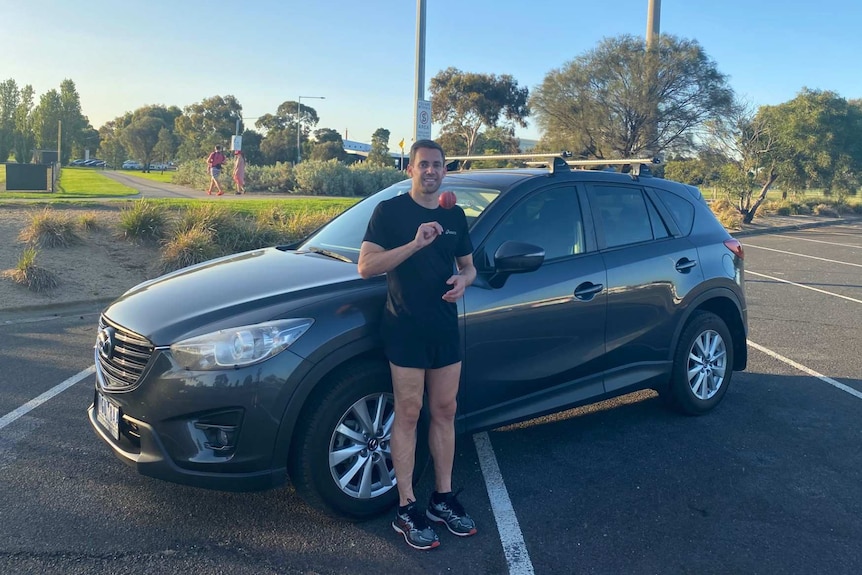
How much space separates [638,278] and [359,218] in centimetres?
194

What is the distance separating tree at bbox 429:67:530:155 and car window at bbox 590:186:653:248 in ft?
134

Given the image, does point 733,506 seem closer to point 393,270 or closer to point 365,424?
point 365,424

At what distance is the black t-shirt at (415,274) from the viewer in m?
3.18

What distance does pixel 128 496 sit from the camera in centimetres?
372

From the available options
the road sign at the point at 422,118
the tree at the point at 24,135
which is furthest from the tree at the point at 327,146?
the road sign at the point at 422,118

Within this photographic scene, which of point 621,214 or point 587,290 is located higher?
point 621,214

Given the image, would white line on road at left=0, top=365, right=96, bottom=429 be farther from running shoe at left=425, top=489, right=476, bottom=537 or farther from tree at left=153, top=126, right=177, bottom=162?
tree at left=153, top=126, right=177, bottom=162

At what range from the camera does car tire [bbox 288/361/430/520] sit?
3301mm

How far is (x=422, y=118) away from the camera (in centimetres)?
1205

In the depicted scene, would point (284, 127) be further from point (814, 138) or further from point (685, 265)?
point (685, 265)

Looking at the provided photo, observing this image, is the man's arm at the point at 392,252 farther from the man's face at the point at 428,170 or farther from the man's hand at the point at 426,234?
the man's face at the point at 428,170

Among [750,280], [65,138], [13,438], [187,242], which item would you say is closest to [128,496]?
[13,438]

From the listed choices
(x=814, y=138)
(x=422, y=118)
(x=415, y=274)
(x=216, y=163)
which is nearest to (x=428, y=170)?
(x=415, y=274)

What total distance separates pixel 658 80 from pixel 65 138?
192 ft
